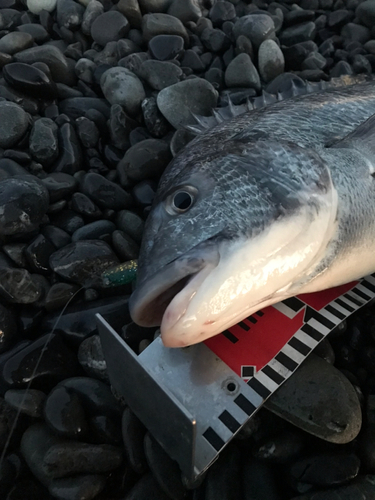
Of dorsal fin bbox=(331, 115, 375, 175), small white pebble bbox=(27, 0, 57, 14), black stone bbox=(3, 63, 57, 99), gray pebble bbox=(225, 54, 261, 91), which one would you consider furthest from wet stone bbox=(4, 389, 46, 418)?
small white pebble bbox=(27, 0, 57, 14)

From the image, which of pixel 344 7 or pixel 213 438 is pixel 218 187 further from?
pixel 344 7

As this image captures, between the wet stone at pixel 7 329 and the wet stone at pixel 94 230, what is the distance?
683mm

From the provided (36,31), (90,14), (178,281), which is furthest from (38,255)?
(90,14)

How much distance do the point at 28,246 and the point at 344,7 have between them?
5378 mm

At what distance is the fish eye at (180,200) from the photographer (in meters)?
1.66

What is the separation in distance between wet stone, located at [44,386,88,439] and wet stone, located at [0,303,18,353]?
20.9 inches

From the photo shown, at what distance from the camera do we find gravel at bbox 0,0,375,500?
5.44 feet

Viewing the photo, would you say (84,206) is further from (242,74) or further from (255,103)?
(242,74)

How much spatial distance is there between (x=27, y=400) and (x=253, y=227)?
4.55 feet

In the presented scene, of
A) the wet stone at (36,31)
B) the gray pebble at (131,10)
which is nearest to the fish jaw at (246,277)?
the gray pebble at (131,10)

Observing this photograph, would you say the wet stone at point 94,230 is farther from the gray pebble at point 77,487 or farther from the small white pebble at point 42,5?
the small white pebble at point 42,5

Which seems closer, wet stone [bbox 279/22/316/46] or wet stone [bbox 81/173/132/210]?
wet stone [bbox 81/173/132/210]

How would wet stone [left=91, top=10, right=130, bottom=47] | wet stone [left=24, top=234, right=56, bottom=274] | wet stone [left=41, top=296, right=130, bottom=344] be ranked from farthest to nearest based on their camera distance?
wet stone [left=91, top=10, right=130, bottom=47]
wet stone [left=24, top=234, right=56, bottom=274]
wet stone [left=41, top=296, right=130, bottom=344]

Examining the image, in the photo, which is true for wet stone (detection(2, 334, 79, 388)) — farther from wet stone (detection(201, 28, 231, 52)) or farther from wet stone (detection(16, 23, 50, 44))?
wet stone (detection(16, 23, 50, 44))
